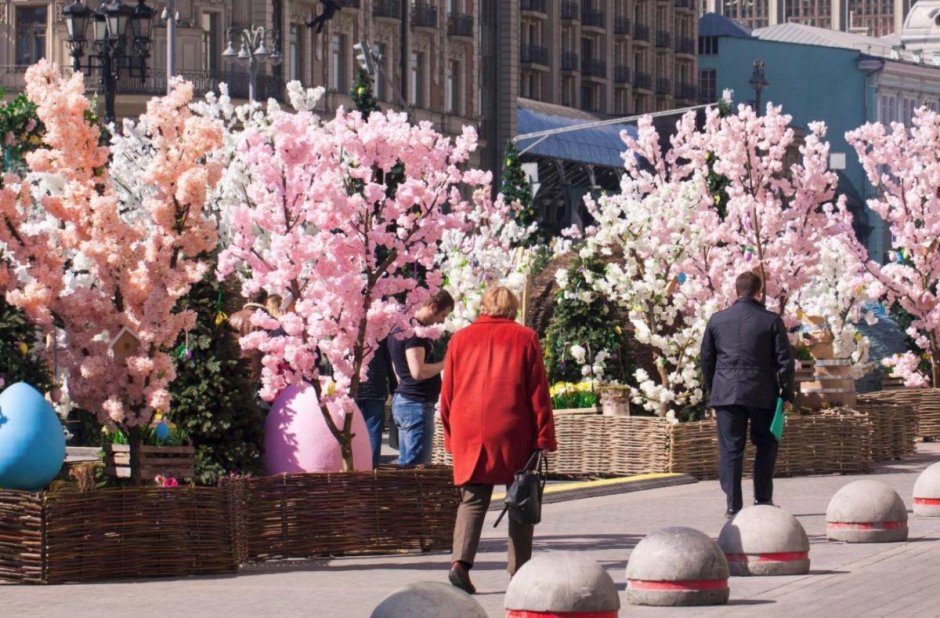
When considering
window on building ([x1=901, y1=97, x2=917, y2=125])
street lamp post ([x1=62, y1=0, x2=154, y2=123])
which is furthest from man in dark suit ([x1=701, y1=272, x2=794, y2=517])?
window on building ([x1=901, y1=97, x2=917, y2=125])

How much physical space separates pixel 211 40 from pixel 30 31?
4719 millimetres

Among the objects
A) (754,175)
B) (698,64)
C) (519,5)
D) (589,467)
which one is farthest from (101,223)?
(698,64)

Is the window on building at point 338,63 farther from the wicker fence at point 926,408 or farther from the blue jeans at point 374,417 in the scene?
the blue jeans at point 374,417

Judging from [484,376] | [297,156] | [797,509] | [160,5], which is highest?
[160,5]

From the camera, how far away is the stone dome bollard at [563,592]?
11617mm

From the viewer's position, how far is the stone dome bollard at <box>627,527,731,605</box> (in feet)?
43.1

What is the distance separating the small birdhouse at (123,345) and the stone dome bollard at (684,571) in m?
3.77

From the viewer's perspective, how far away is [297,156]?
16.2 metres

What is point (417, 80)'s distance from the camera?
77812 mm

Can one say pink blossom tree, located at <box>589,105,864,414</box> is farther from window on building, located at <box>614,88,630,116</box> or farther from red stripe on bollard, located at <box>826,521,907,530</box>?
window on building, located at <box>614,88,630,116</box>

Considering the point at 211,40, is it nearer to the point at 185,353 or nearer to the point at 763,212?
the point at 763,212

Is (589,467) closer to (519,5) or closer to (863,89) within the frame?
(519,5)

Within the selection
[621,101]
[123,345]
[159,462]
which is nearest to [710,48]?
[621,101]

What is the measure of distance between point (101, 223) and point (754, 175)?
13.9 metres
